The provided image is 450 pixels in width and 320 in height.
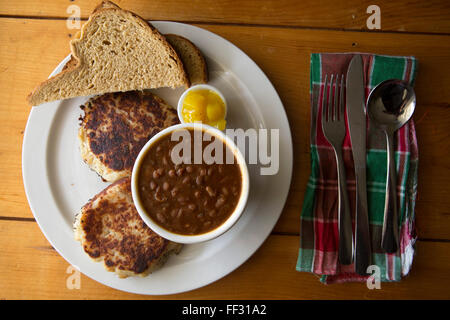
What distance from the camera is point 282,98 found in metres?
2.01

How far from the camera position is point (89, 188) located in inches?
76.2

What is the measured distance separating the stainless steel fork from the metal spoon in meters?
0.17

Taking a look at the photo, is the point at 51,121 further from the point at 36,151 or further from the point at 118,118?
the point at 118,118

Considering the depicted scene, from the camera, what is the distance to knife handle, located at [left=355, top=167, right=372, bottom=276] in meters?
1.85

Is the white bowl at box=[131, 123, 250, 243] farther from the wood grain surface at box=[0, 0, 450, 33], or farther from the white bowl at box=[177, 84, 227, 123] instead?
the wood grain surface at box=[0, 0, 450, 33]

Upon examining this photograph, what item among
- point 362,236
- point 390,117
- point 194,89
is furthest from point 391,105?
point 194,89

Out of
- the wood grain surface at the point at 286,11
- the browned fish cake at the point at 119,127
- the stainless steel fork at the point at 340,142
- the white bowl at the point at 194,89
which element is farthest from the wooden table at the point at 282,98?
the browned fish cake at the point at 119,127

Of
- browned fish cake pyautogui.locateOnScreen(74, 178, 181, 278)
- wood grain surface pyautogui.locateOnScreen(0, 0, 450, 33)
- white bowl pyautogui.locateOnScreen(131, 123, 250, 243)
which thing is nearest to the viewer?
white bowl pyautogui.locateOnScreen(131, 123, 250, 243)

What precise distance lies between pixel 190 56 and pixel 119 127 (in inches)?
22.6

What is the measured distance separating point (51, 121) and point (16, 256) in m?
0.84

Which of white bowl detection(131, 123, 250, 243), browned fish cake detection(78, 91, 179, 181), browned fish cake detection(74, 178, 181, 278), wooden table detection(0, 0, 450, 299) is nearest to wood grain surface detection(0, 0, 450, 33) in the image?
wooden table detection(0, 0, 450, 299)

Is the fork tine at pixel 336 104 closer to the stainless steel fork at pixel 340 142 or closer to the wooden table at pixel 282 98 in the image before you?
the stainless steel fork at pixel 340 142
